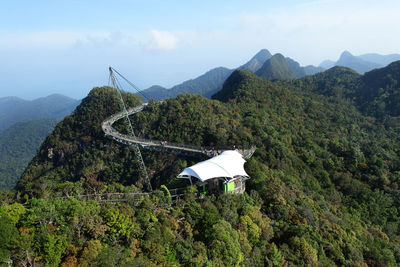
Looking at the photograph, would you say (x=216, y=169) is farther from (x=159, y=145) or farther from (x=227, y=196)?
(x=159, y=145)

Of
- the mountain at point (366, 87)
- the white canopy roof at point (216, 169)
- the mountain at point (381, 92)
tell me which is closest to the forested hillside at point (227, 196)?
the white canopy roof at point (216, 169)

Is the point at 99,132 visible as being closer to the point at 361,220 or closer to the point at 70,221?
the point at 70,221

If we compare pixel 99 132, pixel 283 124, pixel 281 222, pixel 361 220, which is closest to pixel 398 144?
pixel 283 124

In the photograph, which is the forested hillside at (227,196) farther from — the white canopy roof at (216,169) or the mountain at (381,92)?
the mountain at (381,92)

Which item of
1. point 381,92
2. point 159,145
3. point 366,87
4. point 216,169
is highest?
point 216,169

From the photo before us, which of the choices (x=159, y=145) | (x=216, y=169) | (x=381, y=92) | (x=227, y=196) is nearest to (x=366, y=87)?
(x=381, y=92)

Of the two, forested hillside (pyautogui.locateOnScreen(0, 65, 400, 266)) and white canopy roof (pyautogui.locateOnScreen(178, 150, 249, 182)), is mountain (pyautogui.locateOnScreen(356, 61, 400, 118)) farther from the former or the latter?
white canopy roof (pyautogui.locateOnScreen(178, 150, 249, 182))
